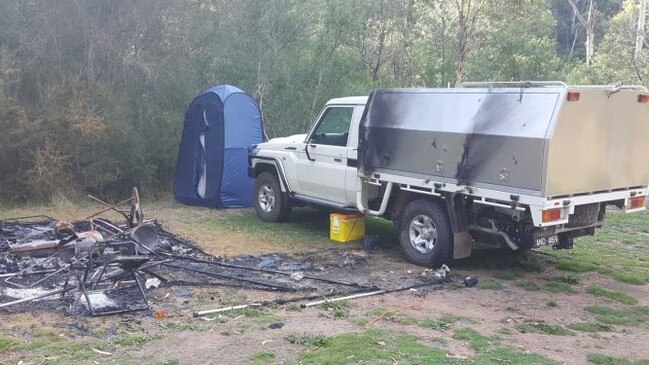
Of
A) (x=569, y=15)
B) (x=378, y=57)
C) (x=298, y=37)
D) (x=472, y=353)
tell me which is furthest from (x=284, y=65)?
(x=569, y=15)

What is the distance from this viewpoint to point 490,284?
8.10m

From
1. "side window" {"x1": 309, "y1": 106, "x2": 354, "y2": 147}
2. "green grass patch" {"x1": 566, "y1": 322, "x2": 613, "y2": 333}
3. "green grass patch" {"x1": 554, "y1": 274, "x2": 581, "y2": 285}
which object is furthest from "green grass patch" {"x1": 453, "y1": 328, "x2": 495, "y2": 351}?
"side window" {"x1": 309, "y1": 106, "x2": 354, "y2": 147}

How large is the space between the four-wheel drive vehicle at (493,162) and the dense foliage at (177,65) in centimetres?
559

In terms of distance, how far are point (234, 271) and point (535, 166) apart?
3.66m

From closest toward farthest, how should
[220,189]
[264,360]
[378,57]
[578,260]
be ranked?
[264,360], [578,260], [220,189], [378,57]

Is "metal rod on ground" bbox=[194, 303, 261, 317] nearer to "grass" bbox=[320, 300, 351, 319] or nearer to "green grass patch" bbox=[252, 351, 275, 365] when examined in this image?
"grass" bbox=[320, 300, 351, 319]

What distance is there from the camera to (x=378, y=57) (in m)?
18.9

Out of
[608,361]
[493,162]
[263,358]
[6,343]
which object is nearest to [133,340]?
[6,343]

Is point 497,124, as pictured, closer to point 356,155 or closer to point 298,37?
point 356,155

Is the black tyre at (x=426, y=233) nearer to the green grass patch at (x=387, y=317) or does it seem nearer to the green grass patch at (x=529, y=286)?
the green grass patch at (x=529, y=286)

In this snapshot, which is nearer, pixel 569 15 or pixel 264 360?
pixel 264 360

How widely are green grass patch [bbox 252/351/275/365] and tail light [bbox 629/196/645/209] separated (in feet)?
17.5

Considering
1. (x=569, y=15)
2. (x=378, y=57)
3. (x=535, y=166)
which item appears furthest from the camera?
(x=569, y=15)

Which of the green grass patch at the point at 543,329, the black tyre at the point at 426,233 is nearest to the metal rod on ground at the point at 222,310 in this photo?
the green grass patch at the point at 543,329
